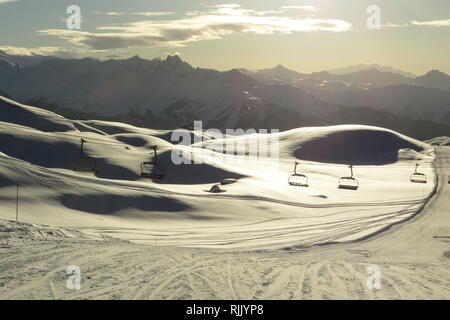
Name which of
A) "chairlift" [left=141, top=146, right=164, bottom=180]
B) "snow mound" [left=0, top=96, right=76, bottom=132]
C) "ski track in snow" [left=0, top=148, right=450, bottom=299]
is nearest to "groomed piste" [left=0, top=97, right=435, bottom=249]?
"chairlift" [left=141, top=146, right=164, bottom=180]

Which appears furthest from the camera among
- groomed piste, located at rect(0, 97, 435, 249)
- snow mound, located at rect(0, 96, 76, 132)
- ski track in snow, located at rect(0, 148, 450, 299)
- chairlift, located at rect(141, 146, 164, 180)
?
snow mound, located at rect(0, 96, 76, 132)

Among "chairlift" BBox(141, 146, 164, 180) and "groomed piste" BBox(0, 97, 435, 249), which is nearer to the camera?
"groomed piste" BBox(0, 97, 435, 249)

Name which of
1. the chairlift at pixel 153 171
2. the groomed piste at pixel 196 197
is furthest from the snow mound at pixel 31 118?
the chairlift at pixel 153 171

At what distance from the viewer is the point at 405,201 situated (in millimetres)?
45469

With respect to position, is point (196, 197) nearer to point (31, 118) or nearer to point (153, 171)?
point (153, 171)

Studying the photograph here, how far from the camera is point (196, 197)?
3931 centimetres

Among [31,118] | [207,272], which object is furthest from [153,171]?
[31,118]

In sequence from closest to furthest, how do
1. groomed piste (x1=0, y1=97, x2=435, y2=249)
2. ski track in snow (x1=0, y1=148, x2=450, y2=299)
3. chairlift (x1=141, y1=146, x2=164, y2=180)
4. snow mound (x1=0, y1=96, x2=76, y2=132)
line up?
ski track in snow (x1=0, y1=148, x2=450, y2=299)
groomed piste (x1=0, y1=97, x2=435, y2=249)
chairlift (x1=141, y1=146, x2=164, y2=180)
snow mound (x1=0, y1=96, x2=76, y2=132)

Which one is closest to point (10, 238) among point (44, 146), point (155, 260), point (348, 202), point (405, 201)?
point (155, 260)

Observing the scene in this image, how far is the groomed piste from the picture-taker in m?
26.9

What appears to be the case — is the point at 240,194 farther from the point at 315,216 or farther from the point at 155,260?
the point at 155,260

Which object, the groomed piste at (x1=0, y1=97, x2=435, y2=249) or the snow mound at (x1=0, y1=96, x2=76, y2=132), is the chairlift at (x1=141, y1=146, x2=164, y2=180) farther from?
the snow mound at (x1=0, y1=96, x2=76, y2=132)

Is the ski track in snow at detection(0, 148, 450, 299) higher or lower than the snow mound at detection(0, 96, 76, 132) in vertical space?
lower

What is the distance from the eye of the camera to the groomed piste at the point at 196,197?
2694 cm
